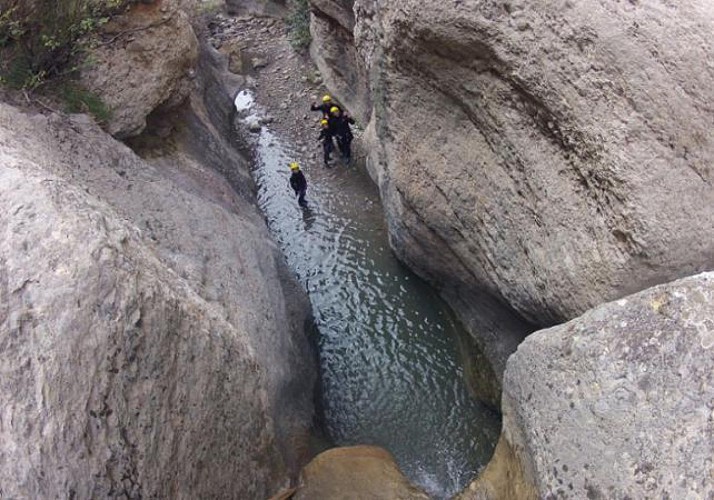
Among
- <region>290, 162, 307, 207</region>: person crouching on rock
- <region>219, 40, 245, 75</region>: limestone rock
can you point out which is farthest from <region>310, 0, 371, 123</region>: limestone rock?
<region>219, 40, 245, 75</region>: limestone rock

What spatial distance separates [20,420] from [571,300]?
14.0 ft

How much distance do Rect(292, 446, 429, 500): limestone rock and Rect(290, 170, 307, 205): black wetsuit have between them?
670 centimetres

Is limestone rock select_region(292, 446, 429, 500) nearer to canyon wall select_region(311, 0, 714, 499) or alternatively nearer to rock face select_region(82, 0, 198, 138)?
canyon wall select_region(311, 0, 714, 499)

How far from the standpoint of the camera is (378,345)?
8.75 metres

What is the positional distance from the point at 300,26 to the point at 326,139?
5.83m

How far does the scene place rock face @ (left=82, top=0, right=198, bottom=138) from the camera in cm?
868

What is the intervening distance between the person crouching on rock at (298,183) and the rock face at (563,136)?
15.9 feet

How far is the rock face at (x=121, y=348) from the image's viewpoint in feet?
11.9

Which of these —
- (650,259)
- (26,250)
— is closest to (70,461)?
(26,250)

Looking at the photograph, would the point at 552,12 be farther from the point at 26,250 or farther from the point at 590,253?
the point at 26,250

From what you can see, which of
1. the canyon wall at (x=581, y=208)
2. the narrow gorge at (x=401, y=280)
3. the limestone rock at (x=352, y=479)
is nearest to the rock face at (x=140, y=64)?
the narrow gorge at (x=401, y=280)

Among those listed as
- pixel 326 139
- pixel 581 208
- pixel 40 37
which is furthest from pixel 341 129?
pixel 581 208

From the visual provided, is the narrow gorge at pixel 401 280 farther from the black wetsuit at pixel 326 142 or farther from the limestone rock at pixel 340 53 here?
the limestone rock at pixel 340 53

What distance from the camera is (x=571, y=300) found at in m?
5.22
